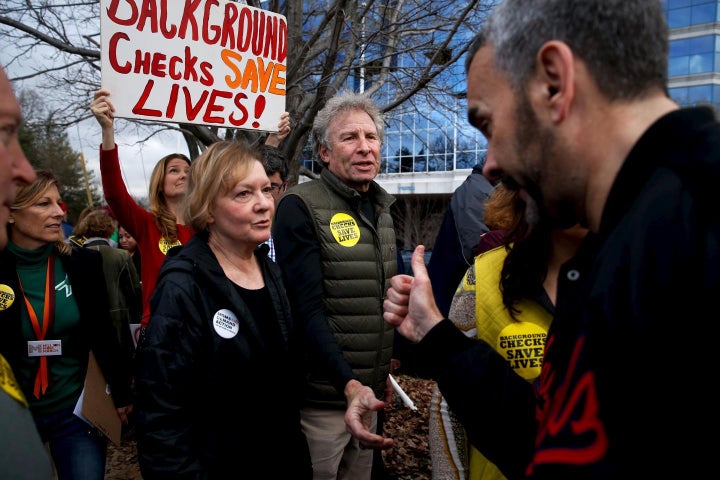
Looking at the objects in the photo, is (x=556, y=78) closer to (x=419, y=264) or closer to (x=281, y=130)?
(x=419, y=264)

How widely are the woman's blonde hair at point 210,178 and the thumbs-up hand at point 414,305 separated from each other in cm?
94

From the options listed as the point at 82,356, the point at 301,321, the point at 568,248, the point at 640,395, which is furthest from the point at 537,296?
the point at 82,356

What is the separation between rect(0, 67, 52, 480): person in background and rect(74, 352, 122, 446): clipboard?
181 centimetres

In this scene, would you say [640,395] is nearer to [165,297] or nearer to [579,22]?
[579,22]

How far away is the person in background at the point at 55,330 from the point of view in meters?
2.68

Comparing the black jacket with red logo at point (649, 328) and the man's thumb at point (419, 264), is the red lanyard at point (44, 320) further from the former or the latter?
the black jacket with red logo at point (649, 328)

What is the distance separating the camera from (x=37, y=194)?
9.42ft

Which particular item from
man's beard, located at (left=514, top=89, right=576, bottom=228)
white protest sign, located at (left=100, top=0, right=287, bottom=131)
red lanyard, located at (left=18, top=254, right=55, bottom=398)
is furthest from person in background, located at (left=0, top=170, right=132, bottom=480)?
man's beard, located at (left=514, top=89, right=576, bottom=228)

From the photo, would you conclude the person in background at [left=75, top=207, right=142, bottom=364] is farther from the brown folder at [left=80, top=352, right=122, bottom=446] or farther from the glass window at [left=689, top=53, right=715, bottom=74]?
the glass window at [left=689, top=53, right=715, bottom=74]

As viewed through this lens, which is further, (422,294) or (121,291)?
(121,291)

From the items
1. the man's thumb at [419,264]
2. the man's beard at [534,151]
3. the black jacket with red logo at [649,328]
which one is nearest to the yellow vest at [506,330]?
the man's thumb at [419,264]

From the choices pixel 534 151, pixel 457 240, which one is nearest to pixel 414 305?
pixel 534 151

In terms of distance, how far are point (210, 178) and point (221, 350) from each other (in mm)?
759

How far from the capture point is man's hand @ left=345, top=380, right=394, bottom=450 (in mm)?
1932
